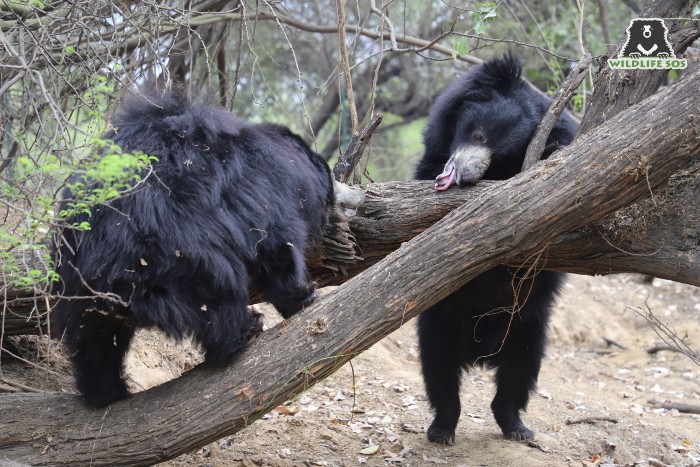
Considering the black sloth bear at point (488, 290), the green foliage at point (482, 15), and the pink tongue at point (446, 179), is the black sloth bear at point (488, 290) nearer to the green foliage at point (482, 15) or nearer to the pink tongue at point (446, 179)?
the pink tongue at point (446, 179)

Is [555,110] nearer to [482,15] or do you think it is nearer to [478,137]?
[478,137]

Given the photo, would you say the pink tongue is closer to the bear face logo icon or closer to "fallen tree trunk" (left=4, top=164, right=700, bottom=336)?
"fallen tree trunk" (left=4, top=164, right=700, bottom=336)

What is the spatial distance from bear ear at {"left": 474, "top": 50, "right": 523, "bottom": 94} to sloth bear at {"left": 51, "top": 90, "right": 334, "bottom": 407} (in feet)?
4.69

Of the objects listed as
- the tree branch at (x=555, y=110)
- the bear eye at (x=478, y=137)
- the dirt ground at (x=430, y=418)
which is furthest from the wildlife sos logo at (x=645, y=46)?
the dirt ground at (x=430, y=418)

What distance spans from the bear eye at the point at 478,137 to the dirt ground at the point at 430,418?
1.15 m

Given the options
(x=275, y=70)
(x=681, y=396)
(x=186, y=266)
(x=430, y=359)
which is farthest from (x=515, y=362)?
(x=275, y=70)

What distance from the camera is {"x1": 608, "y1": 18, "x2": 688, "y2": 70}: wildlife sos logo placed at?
11.5 ft

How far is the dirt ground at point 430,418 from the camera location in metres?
4.05

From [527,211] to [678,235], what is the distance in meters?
0.95

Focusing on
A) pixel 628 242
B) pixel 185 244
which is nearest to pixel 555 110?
pixel 628 242

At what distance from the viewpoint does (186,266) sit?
285cm

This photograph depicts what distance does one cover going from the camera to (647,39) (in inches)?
139

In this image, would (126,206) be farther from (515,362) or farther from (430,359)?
(515,362)

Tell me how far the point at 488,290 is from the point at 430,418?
1.26 m
